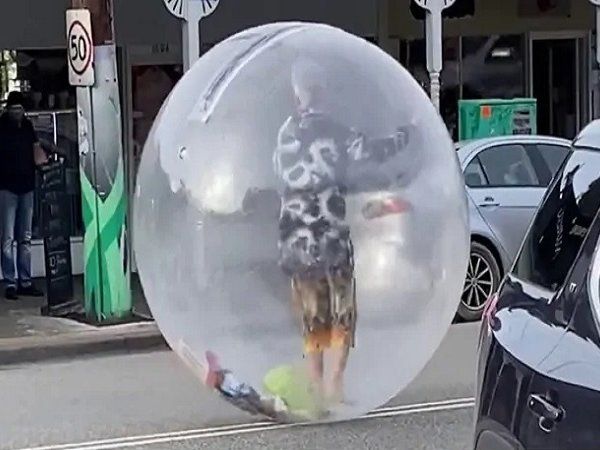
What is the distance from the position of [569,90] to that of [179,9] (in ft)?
26.5

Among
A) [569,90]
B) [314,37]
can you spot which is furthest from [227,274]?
[569,90]

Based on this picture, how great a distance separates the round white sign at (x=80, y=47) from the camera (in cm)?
1197

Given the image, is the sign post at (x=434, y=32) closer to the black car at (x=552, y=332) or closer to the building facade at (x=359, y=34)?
the building facade at (x=359, y=34)

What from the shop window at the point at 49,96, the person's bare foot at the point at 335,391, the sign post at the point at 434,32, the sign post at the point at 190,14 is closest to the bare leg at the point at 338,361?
the person's bare foot at the point at 335,391

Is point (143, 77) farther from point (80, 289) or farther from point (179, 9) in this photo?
point (179, 9)

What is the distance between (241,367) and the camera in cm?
688

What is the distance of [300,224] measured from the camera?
669 centimetres

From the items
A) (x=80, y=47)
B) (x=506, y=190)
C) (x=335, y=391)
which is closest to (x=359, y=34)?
(x=506, y=190)

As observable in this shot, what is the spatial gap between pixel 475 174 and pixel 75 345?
370 centimetres

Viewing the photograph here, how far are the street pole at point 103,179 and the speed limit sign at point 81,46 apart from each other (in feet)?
0.19

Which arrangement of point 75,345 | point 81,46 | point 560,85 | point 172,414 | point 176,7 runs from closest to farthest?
point 172,414, point 75,345, point 81,46, point 176,7, point 560,85

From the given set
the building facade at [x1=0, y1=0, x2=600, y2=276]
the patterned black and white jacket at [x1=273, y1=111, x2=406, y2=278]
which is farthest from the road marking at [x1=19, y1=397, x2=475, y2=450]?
the building facade at [x1=0, y1=0, x2=600, y2=276]

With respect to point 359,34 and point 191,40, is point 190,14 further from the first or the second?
point 359,34

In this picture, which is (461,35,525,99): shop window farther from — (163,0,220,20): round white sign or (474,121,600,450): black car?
(474,121,600,450): black car
